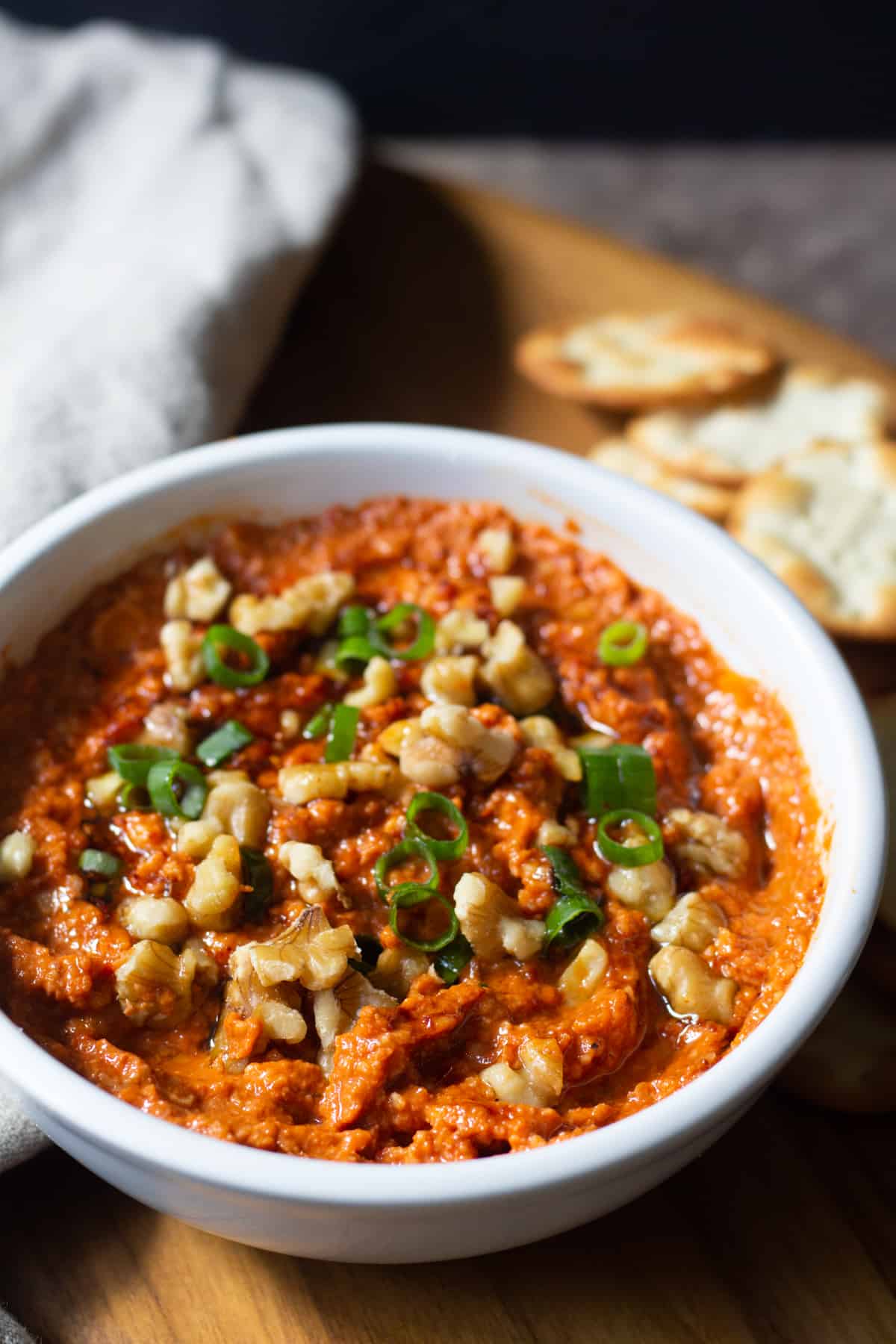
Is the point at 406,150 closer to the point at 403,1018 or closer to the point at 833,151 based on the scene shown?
the point at 833,151

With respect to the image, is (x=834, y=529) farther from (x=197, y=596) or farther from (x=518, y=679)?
(x=197, y=596)

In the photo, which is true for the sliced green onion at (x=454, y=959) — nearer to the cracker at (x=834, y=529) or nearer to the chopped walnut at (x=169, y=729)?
the chopped walnut at (x=169, y=729)

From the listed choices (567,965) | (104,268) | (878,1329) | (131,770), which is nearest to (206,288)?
(104,268)

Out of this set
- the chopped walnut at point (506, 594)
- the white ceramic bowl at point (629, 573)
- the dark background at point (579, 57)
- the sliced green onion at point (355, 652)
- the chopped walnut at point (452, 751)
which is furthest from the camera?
the dark background at point (579, 57)

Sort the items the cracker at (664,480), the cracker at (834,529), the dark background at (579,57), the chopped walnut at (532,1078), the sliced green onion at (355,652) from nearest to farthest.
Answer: the chopped walnut at (532,1078)
the sliced green onion at (355,652)
the cracker at (834,529)
the cracker at (664,480)
the dark background at (579,57)

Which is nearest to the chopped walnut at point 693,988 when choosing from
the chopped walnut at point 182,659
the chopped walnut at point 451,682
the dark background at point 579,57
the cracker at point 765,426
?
the chopped walnut at point 451,682

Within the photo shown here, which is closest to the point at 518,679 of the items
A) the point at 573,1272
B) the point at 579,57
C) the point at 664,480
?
the point at 573,1272
